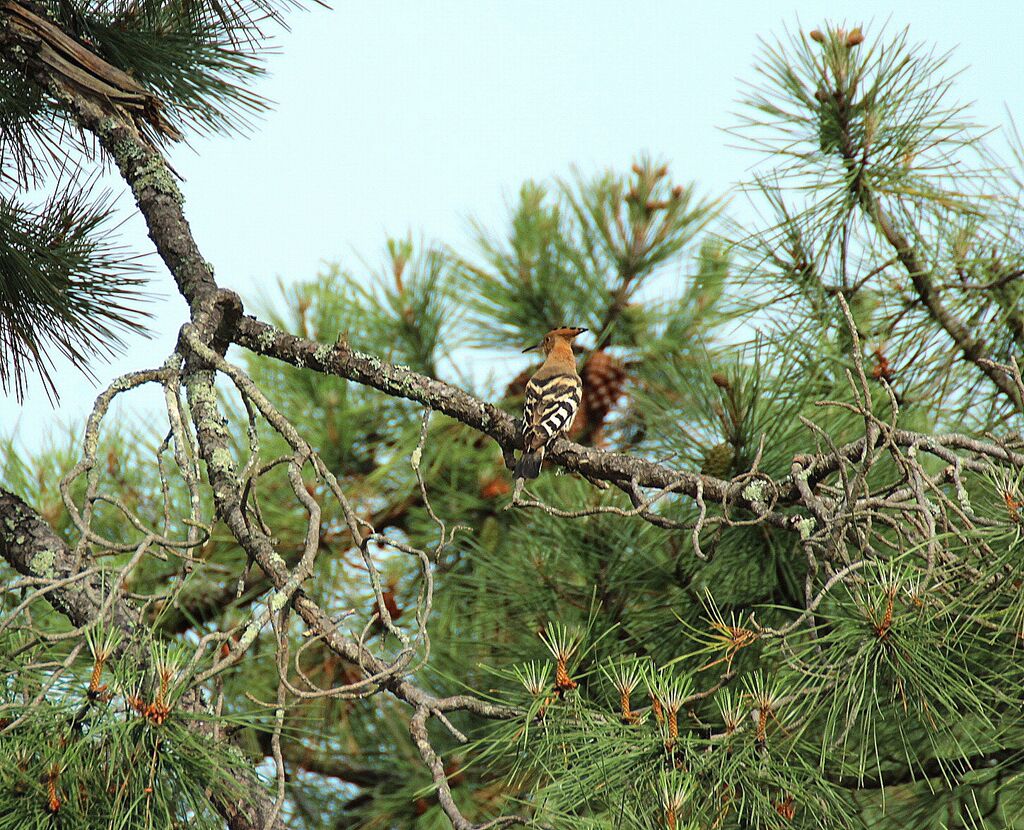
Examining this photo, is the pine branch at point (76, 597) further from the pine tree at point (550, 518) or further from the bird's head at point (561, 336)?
the bird's head at point (561, 336)

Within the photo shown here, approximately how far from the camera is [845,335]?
8.93 ft

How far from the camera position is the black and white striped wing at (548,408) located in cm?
199

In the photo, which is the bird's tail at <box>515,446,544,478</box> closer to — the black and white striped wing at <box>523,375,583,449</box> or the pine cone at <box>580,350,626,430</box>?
the black and white striped wing at <box>523,375,583,449</box>

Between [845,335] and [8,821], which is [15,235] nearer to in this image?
[8,821]

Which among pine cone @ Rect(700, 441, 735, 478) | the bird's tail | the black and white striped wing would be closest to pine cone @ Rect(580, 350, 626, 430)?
the black and white striped wing

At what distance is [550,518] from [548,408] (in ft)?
2.24

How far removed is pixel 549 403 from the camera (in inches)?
92.2

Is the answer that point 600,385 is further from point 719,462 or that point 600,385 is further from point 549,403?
point 549,403

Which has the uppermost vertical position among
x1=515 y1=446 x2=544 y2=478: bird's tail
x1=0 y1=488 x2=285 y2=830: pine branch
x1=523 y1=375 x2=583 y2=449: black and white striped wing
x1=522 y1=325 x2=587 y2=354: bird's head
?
x1=522 y1=325 x2=587 y2=354: bird's head

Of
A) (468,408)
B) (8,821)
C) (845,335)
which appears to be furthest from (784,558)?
(8,821)

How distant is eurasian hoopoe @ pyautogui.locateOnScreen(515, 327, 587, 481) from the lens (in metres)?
1.91

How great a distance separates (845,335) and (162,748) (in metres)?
2.10

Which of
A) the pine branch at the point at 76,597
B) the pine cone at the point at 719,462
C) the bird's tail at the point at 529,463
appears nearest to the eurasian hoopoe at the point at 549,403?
the bird's tail at the point at 529,463

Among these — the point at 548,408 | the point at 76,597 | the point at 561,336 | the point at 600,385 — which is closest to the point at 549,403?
the point at 548,408
